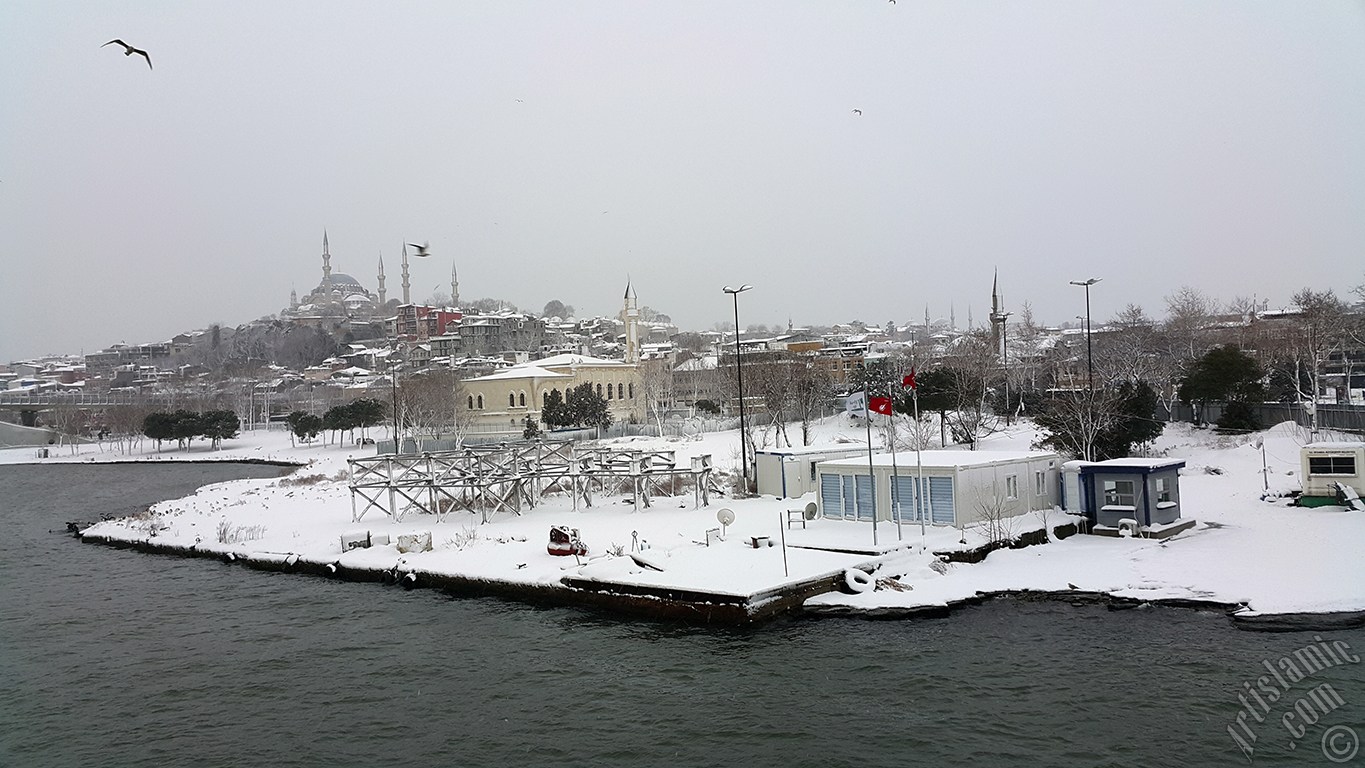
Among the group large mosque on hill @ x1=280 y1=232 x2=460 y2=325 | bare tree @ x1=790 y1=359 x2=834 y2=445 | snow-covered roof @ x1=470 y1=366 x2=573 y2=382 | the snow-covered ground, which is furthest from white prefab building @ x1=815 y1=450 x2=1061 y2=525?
large mosque on hill @ x1=280 y1=232 x2=460 y2=325

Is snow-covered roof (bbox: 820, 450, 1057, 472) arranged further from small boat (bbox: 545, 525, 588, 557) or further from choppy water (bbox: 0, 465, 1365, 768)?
small boat (bbox: 545, 525, 588, 557)

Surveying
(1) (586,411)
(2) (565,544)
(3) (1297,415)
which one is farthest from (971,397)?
(2) (565,544)

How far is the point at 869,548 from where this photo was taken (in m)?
16.1

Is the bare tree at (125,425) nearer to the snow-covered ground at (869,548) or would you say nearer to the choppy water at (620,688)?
the snow-covered ground at (869,548)

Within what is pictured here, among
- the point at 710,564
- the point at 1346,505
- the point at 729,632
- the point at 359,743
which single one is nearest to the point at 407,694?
the point at 359,743

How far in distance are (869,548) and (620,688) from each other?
20.0 ft

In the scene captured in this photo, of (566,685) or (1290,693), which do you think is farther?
(566,685)

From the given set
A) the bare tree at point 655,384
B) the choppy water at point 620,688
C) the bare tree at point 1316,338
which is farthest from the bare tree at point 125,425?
the bare tree at point 1316,338

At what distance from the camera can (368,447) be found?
171ft

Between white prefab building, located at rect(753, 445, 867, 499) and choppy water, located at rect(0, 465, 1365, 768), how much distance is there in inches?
368

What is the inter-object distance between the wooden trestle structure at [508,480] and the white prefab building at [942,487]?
4840mm

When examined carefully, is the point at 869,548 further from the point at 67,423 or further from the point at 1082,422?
the point at 67,423

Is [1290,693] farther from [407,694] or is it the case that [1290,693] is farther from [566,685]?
[407,694]

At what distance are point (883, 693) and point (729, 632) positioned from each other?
309 cm
